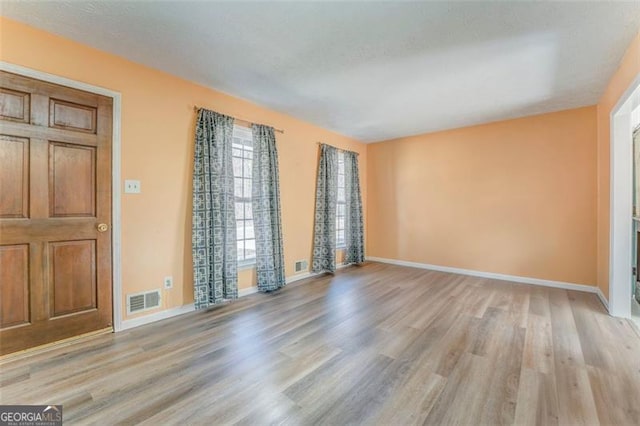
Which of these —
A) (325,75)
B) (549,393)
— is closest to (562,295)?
(549,393)

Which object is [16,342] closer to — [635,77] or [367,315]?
[367,315]

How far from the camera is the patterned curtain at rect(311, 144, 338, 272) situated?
14.8 feet

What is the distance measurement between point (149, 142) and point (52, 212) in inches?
38.6

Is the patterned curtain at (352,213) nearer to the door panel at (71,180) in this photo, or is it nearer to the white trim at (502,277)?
the white trim at (502,277)

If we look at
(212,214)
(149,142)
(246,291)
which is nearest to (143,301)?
(212,214)

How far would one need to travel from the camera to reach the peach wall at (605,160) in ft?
8.40

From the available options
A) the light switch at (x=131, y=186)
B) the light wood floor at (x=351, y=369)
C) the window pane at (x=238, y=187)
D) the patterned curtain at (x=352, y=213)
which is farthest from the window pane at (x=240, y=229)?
the patterned curtain at (x=352, y=213)

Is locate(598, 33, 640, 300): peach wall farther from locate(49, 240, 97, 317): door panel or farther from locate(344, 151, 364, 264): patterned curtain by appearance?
locate(49, 240, 97, 317): door panel

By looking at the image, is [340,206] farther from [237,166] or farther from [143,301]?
[143,301]

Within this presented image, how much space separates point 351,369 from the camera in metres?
1.89

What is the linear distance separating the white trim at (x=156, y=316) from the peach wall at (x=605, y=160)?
476cm

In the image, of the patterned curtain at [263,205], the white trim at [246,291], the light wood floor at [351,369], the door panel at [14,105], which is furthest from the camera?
the patterned curtain at [263,205]

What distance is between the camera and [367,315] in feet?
9.32

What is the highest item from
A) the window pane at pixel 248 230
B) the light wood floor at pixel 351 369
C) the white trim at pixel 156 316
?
the window pane at pixel 248 230
